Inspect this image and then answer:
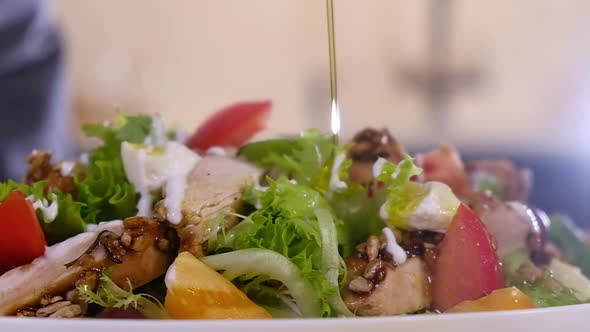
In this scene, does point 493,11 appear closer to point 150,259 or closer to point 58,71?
point 58,71

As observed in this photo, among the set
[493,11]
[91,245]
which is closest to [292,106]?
[493,11]

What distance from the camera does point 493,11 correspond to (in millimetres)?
4035

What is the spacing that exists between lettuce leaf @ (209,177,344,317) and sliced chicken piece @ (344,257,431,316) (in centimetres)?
4

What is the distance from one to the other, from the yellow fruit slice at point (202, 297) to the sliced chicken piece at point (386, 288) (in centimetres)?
16

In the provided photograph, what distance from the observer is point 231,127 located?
1507 mm

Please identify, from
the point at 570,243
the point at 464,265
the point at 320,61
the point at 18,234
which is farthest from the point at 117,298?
the point at 320,61

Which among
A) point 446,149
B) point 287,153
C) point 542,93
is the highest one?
point 287,153

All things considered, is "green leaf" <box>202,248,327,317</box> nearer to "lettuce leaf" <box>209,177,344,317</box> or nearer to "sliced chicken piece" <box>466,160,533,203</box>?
"lettuce leaf" <box>209,177,344,317</box>

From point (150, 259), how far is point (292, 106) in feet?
9.71

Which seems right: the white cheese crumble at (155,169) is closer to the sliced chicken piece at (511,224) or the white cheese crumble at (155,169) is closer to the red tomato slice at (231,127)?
the red tomato slice at (231,127)

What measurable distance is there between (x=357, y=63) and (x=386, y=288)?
3.14 meters

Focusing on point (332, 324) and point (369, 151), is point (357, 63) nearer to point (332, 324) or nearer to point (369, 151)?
point (369, 151)

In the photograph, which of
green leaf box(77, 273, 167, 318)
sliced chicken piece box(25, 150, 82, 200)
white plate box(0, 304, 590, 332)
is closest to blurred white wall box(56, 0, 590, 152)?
sliced chicken piece box(25, 150, 82, 200)

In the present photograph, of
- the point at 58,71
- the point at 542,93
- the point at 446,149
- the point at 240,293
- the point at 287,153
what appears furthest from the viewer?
the point at 542,93
